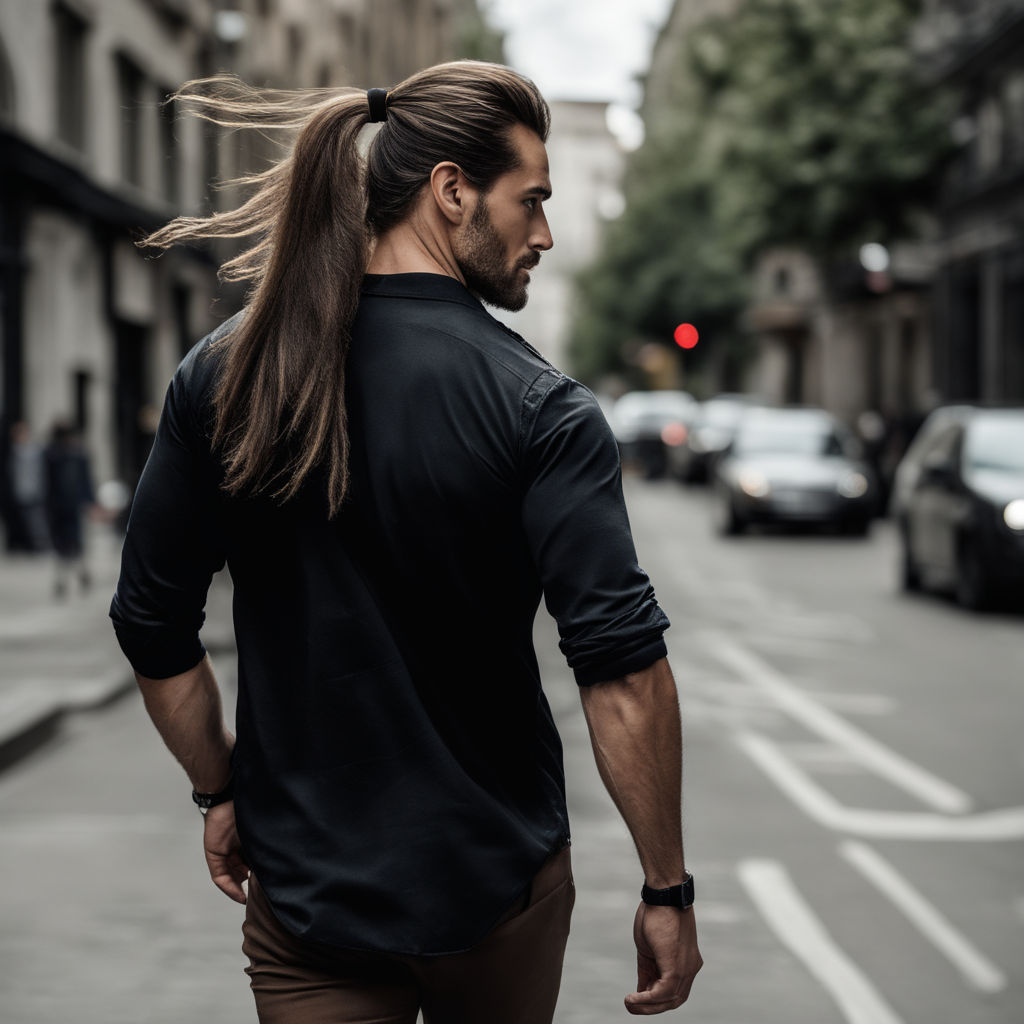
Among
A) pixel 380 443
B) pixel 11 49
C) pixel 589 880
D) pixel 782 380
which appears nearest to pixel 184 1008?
pixel 589 880

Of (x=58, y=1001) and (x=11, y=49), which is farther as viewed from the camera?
(x=11, y=49)

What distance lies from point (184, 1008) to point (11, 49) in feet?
61.0

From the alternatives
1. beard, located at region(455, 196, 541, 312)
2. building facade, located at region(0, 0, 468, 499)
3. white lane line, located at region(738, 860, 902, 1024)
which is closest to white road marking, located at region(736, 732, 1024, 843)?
white lane line, located at region(738, 860, 902, 1024)

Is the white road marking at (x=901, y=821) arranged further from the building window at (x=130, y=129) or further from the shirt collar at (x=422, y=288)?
the building window at (x=130, y=129)

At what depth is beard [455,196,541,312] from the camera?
90.4 inches

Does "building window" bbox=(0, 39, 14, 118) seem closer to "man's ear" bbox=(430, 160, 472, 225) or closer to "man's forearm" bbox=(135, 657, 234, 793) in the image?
"man's forearm" bbox=(135, 657, 234, 793)

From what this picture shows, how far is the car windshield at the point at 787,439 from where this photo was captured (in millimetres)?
24828

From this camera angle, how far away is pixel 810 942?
5.30m

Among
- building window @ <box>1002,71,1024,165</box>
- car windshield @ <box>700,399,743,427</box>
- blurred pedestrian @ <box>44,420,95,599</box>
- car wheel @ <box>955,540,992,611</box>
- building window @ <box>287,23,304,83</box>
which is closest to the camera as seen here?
car wheel @ <box>955,540,992,611</box>

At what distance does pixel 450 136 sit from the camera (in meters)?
2.24

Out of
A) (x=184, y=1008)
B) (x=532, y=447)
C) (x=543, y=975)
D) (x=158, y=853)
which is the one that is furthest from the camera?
(x=158, y=853)

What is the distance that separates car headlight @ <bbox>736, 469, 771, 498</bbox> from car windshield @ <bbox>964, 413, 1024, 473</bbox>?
7900mm

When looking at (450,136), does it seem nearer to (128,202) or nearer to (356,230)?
(356,230)

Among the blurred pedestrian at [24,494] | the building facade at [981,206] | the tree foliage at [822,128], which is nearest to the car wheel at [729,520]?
the blurred pedestrian at [24,494]
